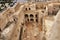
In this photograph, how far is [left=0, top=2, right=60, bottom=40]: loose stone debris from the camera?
2.12 metres

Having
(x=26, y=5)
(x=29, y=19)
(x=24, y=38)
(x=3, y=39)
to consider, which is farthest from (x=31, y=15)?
(x=3, y=39)

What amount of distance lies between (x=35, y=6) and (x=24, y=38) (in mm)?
5120

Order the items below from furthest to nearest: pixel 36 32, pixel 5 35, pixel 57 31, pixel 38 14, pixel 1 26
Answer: pixel 38 14 → pixel 36 32 → pixel 1 26 → pixel 5 35 → pixel 57 31

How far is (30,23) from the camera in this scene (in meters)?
10.6

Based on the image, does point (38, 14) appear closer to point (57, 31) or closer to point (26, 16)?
point (26, 16)

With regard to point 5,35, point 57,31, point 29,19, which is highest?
point 57,31

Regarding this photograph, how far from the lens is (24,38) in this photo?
7547 millimetres

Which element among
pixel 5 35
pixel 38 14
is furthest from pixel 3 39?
pixel 38 14

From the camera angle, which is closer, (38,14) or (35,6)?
(38,14)

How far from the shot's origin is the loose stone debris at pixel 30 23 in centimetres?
212

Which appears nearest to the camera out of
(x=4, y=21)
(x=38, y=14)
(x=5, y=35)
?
(x=5, y=35)

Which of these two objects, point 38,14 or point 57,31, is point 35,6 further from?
point 57,31

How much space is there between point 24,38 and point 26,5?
5.25 m

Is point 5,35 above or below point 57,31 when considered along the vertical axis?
below
